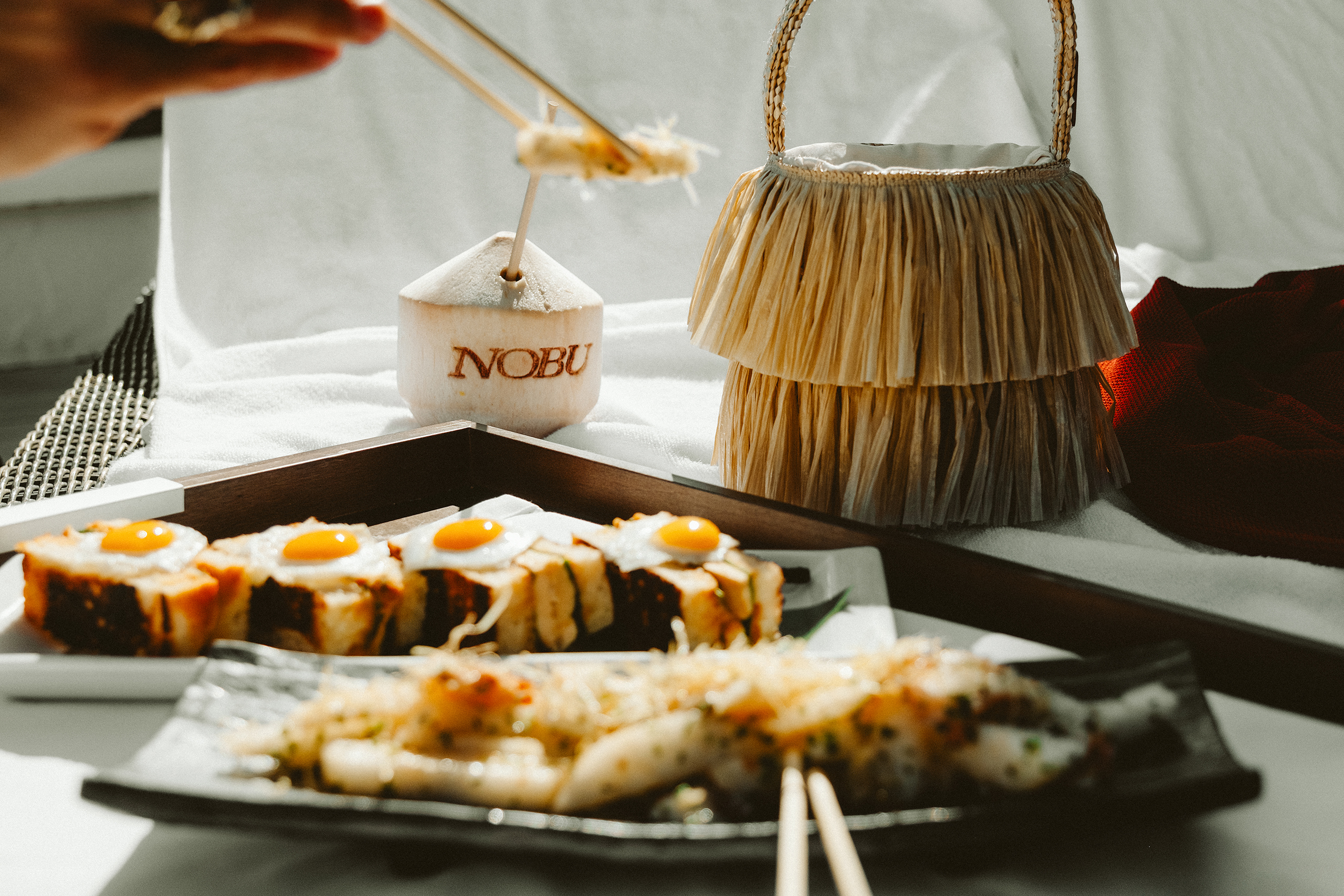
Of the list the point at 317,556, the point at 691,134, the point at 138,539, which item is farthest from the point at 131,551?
the point at 691,134

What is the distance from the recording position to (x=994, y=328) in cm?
105

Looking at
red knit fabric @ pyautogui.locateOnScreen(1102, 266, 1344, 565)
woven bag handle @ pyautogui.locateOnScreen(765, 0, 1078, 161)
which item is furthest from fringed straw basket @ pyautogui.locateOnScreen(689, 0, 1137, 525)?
red knit fabric @ pyautogui.locateOnScreen(1102, 266, 1344, 565)

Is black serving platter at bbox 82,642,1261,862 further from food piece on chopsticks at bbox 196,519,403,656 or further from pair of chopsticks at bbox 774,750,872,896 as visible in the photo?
food piece on chopsticks at bbox 196,519,403,656

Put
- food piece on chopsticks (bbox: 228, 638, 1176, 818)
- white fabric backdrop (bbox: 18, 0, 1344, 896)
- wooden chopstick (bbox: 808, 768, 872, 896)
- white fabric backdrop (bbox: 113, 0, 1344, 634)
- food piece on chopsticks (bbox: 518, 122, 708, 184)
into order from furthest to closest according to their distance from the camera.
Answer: white fabric backdrop (bbox: 113, 0, 1344, 634) → white fabric backdrop (bbox: 18, 0, 1344, 896) → food piece on chopsticks (bbox: 518, 122, 708, 184) → food piece on chopsticks (bbox: 228, 638, 1176, 818) → wooden chopstick (bbox: 808, 768, 872, 896)

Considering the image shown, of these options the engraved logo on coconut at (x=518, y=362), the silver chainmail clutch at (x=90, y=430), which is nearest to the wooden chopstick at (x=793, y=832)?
the engraved logo on coconut at (x=518, y=362)

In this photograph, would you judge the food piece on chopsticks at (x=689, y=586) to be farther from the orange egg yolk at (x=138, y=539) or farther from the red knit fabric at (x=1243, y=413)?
the red knit fabric at (x=1243, y=413)

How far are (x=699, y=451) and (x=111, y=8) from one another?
99 centimetres

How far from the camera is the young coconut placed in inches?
56.6

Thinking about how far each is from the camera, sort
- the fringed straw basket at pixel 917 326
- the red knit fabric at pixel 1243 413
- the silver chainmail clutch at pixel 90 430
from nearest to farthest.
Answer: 1. the fringed straw basket at pixel 917 326
2. the red knit fabric at pixel 1243 413
3. the silver chainmail clutch at pixel 90 430

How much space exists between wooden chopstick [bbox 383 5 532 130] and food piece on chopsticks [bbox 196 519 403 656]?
342mm

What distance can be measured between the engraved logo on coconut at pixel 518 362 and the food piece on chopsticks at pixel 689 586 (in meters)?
0.57

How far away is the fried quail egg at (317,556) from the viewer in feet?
2.81

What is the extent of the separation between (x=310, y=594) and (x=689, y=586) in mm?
270

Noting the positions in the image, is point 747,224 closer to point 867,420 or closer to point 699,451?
point 867,420
